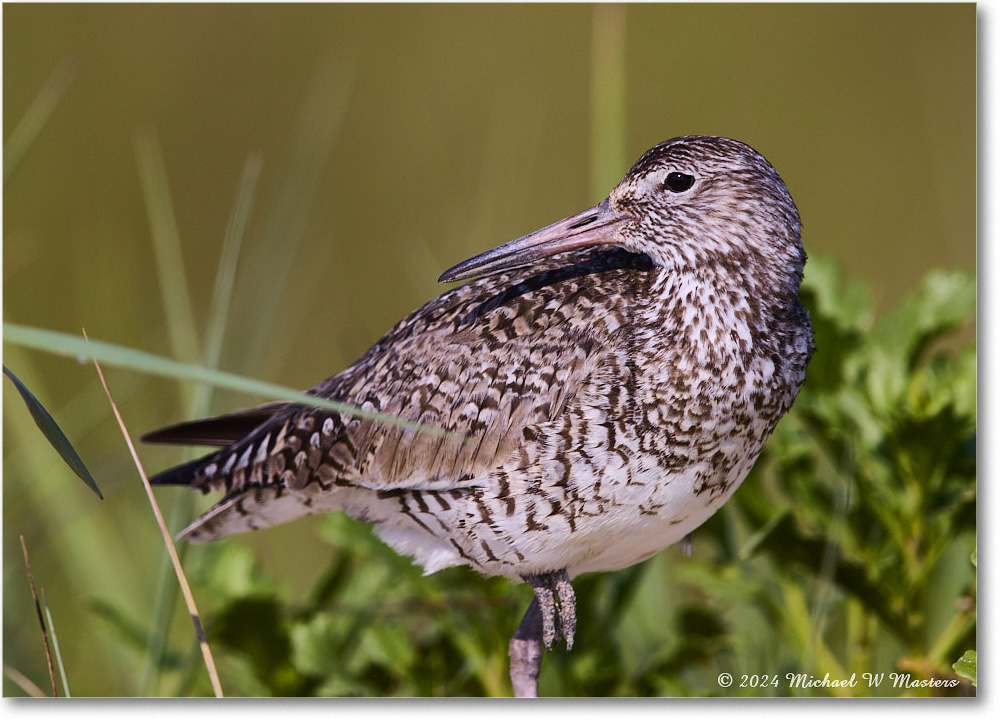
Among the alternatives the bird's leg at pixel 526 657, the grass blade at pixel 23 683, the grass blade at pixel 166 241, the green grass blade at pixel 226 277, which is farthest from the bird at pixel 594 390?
the grass blade at pixel 23 683

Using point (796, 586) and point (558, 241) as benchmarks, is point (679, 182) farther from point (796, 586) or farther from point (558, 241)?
point (796, 586)

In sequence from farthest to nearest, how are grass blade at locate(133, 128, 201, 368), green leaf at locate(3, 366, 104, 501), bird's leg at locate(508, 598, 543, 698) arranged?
grass blade at locate(133, 128, 201, 368), bird's leg at locate(508, 598, 543, 698), green leaf at locate(3, 366, 104, 501)

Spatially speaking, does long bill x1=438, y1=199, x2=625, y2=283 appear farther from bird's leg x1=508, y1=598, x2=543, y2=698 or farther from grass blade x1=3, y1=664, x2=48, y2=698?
grass blade x1=3, y1=664, x2=48, y2=698

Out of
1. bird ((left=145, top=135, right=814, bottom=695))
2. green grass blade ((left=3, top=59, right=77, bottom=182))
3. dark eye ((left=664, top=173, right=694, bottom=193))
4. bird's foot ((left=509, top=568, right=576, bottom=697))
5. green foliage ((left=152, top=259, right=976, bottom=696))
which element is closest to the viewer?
bird ((left=145, top=135, right=814, bottom=695))

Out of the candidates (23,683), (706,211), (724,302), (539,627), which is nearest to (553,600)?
(539,627)

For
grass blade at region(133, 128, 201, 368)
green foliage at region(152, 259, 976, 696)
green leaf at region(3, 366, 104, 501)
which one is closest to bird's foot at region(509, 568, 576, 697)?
green foliage at region(152, 259, 976, 696)

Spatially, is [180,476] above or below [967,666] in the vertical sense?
above

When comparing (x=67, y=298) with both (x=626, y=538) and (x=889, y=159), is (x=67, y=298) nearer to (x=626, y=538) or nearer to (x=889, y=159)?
(x=626, y=538)

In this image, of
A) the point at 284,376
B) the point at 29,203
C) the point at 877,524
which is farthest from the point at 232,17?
the point at 877,524
